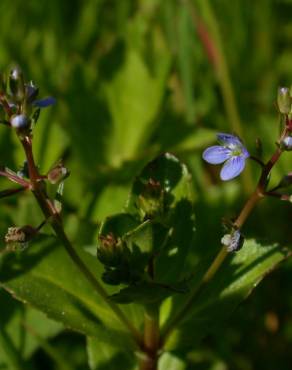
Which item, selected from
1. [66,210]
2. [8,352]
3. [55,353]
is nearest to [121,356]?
[55,353]

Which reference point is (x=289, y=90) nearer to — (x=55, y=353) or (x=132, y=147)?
(x=55, y=353)

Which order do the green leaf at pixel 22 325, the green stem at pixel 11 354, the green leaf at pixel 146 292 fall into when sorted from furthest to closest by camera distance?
the green leaf at pixel 22 325
the green stem at pixel 11 354
the green leaf at pixel 146 292

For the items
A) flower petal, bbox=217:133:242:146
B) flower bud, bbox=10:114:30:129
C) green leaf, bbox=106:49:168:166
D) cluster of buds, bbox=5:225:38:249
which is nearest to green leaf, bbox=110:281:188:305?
cluster of buds, bbox=5:225:38:249

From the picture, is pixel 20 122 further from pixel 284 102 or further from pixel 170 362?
pixel 170 362

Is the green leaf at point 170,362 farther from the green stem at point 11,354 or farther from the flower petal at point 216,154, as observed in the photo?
the flower petal at point 216,154

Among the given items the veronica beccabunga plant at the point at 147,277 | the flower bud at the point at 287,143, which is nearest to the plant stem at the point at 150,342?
the veronica beccabunga plant at the point at 147,277

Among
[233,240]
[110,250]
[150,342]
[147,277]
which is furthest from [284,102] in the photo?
[150,342]
